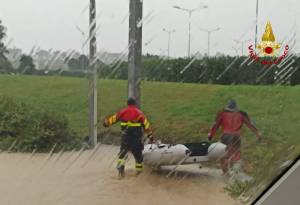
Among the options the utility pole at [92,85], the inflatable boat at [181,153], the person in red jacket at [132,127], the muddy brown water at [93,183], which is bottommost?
the muddy brown water at [93,183]

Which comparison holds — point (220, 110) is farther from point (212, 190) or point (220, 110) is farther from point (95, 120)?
point (95, 120)

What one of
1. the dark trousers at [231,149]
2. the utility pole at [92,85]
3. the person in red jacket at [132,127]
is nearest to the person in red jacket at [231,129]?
the dark trousers at [231,149]

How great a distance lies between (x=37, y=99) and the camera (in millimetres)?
1072

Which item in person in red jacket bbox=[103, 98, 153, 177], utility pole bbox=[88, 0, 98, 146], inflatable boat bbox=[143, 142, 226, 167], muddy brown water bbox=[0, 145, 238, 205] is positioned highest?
utility pole bbox=[88, 0, 98, 146]

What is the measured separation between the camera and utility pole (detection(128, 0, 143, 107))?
1.07 meters

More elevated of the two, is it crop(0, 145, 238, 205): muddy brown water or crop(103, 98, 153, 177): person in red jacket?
crop(103, 98, 153, 177): person in red jacket

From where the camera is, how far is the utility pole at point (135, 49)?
1073mm

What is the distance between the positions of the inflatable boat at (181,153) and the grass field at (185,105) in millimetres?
24

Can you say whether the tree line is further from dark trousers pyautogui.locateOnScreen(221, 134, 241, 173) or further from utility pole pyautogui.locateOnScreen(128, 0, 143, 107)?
dark trousers pyautogui.locateOnScreen(221, 134, 241, 173)

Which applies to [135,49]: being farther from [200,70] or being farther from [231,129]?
[231,129]

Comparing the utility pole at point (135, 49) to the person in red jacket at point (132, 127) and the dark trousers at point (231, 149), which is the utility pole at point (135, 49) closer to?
the person in red jacket at point (132, 127)

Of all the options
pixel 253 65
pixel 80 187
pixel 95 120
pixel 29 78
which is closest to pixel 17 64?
pixel 29 78

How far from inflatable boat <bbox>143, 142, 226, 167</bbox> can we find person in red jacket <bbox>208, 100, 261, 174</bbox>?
0.02 meters

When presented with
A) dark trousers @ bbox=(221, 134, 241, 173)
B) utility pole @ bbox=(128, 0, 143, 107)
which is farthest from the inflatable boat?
utility pole @ bbox=(128, 0, 143, 107)
